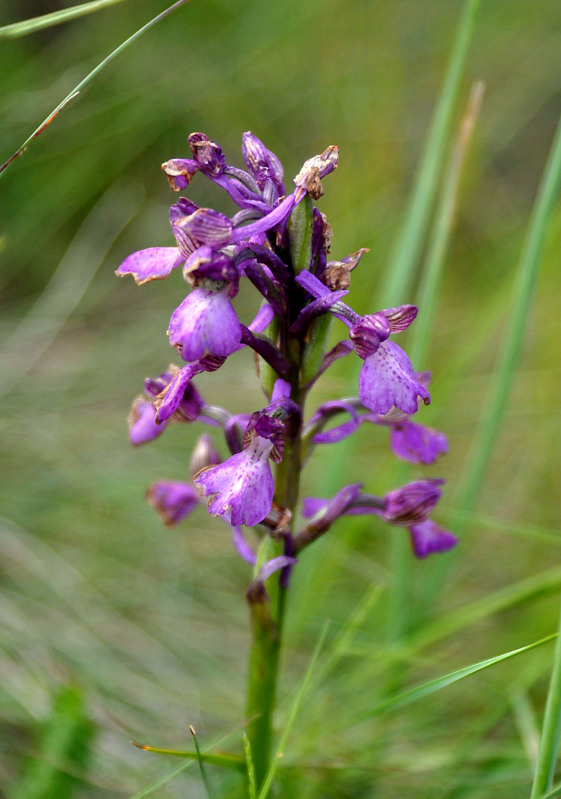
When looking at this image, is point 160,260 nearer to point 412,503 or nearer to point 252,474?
point 252,474

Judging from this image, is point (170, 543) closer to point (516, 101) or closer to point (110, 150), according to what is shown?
point (110, 150)

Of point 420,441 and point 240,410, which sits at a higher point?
point 240,410

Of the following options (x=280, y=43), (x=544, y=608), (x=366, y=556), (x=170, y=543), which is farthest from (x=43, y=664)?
(x=280, y=43)

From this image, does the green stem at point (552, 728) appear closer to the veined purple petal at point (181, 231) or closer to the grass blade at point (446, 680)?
the grass blade at point (446, 680)

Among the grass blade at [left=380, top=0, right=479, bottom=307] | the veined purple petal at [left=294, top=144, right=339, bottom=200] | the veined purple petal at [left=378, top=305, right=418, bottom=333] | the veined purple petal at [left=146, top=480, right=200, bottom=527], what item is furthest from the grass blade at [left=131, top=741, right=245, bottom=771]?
the grass blade at [left=380, top=0, right=479, bottom=307]

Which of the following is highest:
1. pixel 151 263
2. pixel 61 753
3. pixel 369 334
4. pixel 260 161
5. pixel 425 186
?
pixel 425 186

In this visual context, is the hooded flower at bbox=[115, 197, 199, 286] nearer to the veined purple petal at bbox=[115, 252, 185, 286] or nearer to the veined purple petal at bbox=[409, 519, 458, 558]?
the veined purple petal at bbox=[115, 252, 185, 286]

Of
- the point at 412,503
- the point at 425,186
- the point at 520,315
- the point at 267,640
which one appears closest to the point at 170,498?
the point at 267,640
